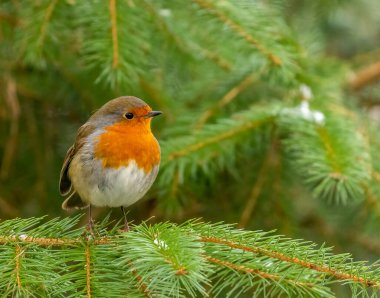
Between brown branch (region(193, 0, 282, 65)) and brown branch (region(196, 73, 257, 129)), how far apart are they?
0.48 metres

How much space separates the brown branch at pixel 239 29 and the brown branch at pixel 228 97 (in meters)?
0.48

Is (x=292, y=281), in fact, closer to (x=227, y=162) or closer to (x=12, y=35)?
(x=227, y=162)

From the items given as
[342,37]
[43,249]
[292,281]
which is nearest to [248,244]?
[292,281]

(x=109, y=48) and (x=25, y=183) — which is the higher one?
(x=109, y=48)

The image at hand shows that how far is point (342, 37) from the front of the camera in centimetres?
489

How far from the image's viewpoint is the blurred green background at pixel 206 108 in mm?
3008

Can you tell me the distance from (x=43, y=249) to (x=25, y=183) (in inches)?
61.4

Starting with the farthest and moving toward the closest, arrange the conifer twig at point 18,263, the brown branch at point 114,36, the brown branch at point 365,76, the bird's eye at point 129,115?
the brown branch at point 365,76 < the bird's eye at point 129,115 < the brown branch at point 114,36 < the conifer twig at point 18,263

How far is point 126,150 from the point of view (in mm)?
3012

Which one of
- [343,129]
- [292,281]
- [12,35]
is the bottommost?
[292,281]

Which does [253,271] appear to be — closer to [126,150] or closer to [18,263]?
[18,263]

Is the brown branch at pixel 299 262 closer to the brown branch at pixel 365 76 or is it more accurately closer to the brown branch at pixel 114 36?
the brown branch at pixel 114 36

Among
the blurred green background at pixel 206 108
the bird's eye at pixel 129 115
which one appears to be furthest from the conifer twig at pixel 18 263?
the bird's eye at pixel 129 115

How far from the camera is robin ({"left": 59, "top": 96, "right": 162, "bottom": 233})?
2.97 metres
